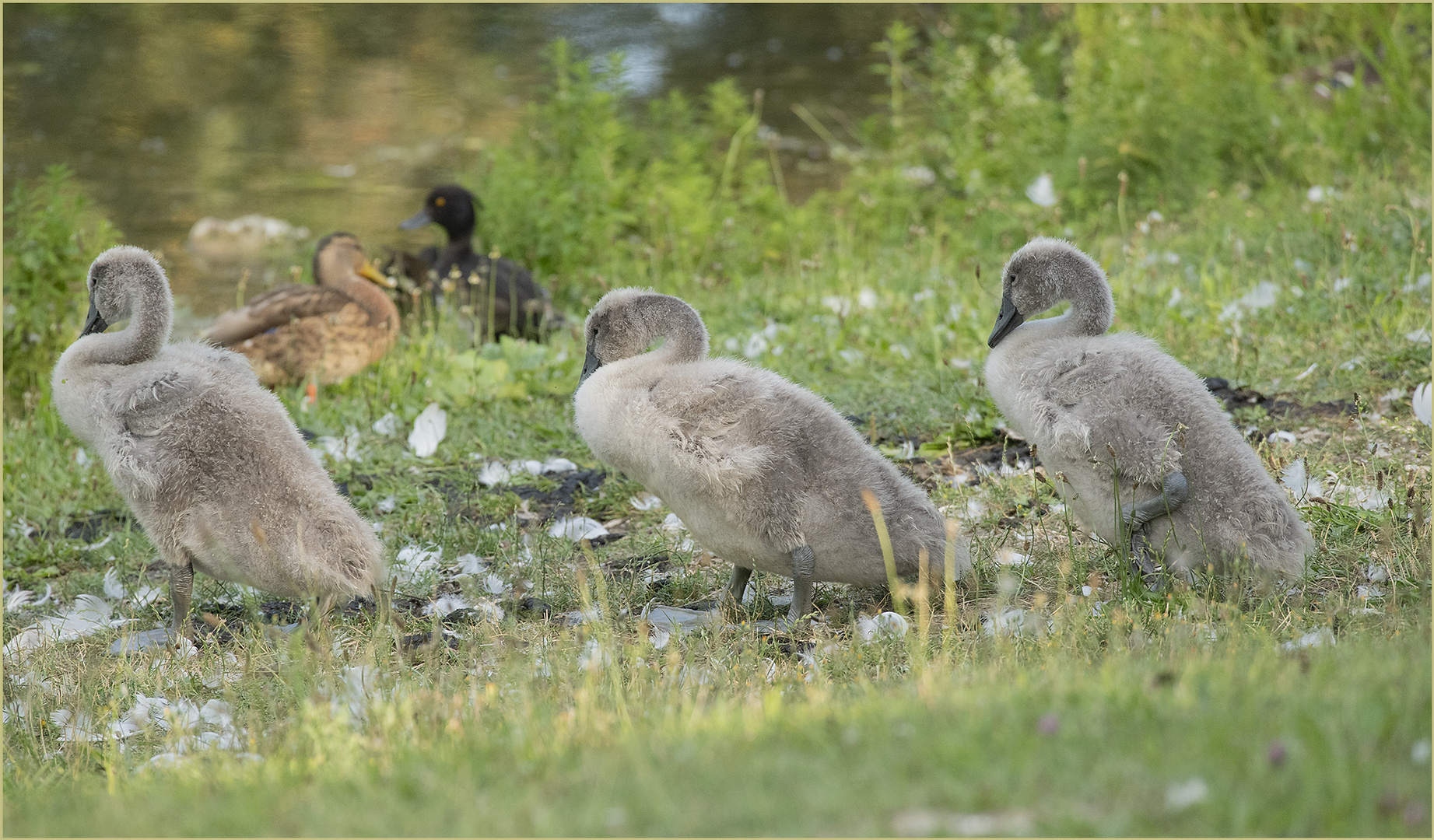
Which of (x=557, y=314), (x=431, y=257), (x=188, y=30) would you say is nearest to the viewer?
(x=557, y=314)

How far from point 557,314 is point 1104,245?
13.8 feet

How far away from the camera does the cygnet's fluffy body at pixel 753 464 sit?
4.62 meters

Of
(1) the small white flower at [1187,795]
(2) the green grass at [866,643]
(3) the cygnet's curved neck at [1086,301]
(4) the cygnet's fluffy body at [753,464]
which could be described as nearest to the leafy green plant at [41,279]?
(2) the green grass at [866,643]

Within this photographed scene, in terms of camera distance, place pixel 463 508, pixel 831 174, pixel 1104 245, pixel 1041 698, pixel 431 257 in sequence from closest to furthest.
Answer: pixel 1041 698, pixel 463 508, pixel 1104 245, pixel 431 257, pixel 831 174

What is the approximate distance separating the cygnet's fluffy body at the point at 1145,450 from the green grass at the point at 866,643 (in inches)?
6.8

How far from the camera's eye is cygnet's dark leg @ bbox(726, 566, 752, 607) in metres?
5.09

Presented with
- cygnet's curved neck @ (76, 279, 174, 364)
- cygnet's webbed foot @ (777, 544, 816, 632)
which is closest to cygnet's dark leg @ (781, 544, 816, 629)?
cygnet's webbed foot @ (777, 544, 816, 632)

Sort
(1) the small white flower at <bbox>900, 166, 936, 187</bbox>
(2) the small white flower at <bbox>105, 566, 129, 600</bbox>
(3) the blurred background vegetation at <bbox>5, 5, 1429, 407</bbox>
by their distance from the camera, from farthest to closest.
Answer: (1) the small white flower at <bbox>900, 166, 936, 187</bbox> < (3) the blurred background vegetation at <bbox>5, 5, 1429, 407</bbox> < (2) the small white flower at <bbox>105, 566, 129, 600</bbox>

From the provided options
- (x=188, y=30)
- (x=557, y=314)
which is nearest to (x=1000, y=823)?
(x=557, y=314)

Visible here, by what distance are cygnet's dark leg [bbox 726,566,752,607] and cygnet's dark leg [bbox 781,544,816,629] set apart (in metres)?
0.23

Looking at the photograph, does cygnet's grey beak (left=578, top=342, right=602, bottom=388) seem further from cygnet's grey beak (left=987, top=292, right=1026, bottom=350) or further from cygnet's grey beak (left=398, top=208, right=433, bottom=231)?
cygnet's grey beak (left=398, top=208, right=433, bottom=231)

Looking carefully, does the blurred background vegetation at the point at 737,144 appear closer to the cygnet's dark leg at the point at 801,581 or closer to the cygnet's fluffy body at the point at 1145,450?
the cygnet's dark leg at the point at 801,581

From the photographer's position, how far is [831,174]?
14758mm

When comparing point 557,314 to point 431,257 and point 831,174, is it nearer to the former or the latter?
point 431,257
